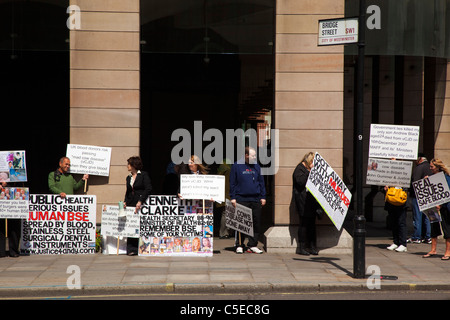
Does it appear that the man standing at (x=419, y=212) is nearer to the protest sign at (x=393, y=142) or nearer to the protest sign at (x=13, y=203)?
the protest sign at (x=393, y=142)

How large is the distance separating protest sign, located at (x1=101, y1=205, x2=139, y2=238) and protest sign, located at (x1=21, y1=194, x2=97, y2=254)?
1.08ft

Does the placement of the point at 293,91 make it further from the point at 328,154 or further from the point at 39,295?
the point at 39,295

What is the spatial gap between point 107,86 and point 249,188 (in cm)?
356

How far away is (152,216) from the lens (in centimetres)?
1213

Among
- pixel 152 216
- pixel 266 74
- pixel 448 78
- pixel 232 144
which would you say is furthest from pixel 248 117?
pixel 152 216

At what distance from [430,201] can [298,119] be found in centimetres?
308

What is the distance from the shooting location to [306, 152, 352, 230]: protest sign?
11133 millimetres

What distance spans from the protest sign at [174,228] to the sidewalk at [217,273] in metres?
0.30

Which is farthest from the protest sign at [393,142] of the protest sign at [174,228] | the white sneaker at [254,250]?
the protest sign at [174,228]

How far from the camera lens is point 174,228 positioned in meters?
12.1

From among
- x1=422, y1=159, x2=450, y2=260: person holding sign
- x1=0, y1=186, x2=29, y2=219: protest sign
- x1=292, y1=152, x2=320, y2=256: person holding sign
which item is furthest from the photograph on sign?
x1=0, y1=186, x2=29, y2=219: protest sign

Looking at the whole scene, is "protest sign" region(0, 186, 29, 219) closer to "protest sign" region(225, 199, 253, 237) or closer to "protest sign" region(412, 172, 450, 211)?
"protest sign" region(225, 199, 253, 237)

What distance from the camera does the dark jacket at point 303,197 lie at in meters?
12.1

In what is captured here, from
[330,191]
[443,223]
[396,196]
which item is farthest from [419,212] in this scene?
[330,191]
